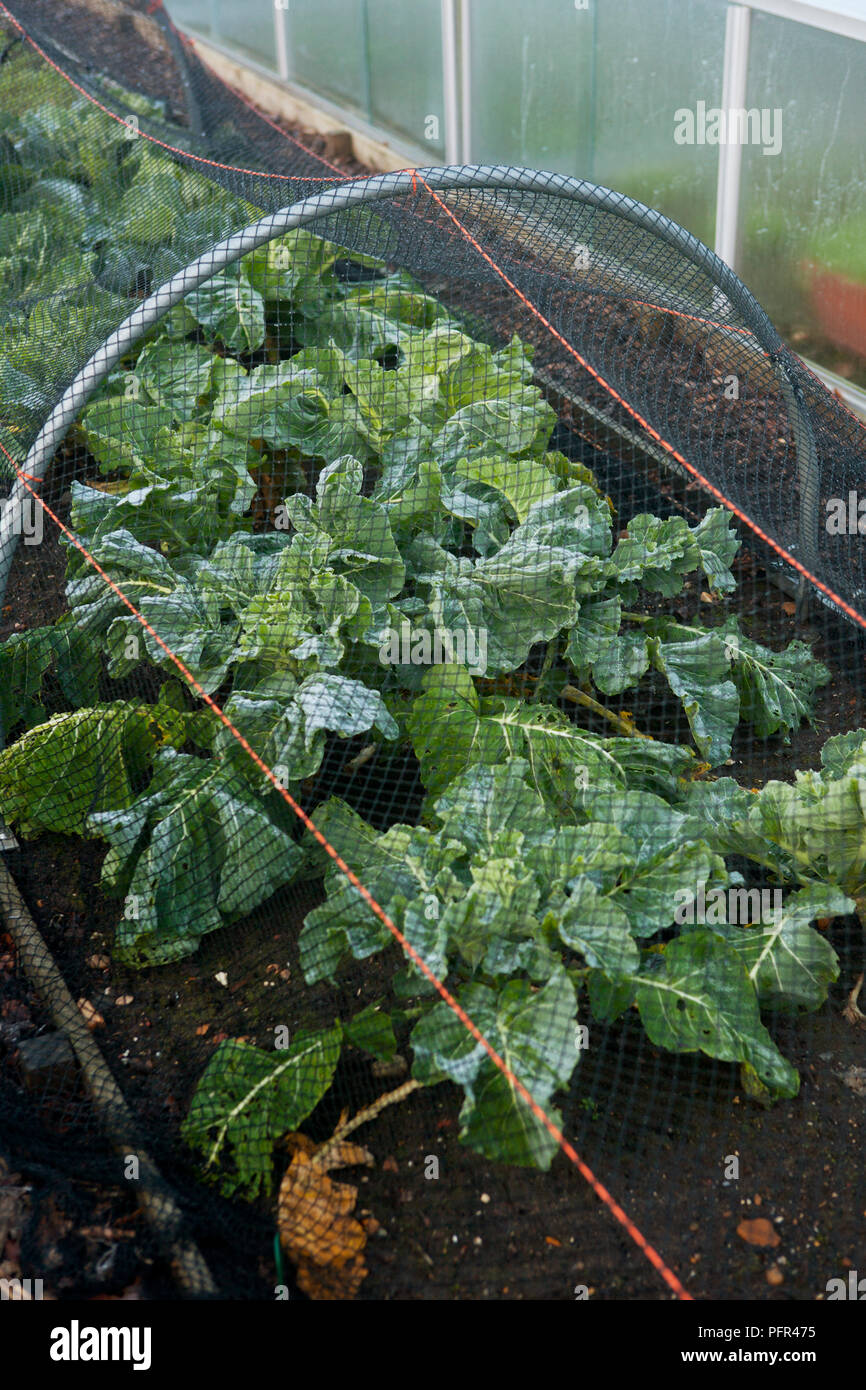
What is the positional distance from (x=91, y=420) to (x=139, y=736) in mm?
1377

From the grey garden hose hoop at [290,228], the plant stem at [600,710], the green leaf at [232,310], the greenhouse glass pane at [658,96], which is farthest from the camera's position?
the greenhouse glass pane at [658,96]

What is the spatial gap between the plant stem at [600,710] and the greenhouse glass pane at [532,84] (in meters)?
4.17

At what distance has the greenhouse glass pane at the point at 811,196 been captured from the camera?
4.84m

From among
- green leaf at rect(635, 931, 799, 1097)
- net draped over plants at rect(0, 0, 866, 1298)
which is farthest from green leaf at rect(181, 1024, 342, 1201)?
green leaf at rect(635, 931, 799, 1097)

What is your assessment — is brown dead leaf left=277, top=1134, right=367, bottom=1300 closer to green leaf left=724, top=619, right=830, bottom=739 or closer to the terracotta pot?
green leaf left=724, top=619, right=830, bottom=739

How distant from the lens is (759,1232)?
2508 mm

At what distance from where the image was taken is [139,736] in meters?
3.49

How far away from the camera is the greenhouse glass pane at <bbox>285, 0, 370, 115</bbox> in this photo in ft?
28.5

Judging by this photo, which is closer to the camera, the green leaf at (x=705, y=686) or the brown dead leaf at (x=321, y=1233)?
the brown dead leaf at (x=321, y=1233)

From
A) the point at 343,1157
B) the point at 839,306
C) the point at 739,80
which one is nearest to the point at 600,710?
the point at 343,1157

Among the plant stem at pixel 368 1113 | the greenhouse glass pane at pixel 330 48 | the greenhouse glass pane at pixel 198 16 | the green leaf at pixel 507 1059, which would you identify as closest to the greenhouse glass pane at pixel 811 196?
the green leaf at pixel 507 1059

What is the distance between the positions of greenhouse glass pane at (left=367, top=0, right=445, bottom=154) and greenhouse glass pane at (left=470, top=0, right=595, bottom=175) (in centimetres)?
43

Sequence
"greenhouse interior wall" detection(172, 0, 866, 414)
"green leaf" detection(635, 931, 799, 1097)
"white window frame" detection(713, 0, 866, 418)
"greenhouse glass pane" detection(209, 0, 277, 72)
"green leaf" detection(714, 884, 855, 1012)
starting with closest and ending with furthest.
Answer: "green leaf" detection(635, 931, 799, 1097)
"green leaf" detection(714, 884, 855, 1012)
"white window frame" detection(713, 0, 866, 418)
"greenhouse interior wall" detection(172, 0, 866, 414)
"greenhouse glass pane" detection(209, 0, 277, 72)

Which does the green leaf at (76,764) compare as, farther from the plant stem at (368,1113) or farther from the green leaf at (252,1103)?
the plant stem at (368,1113)
